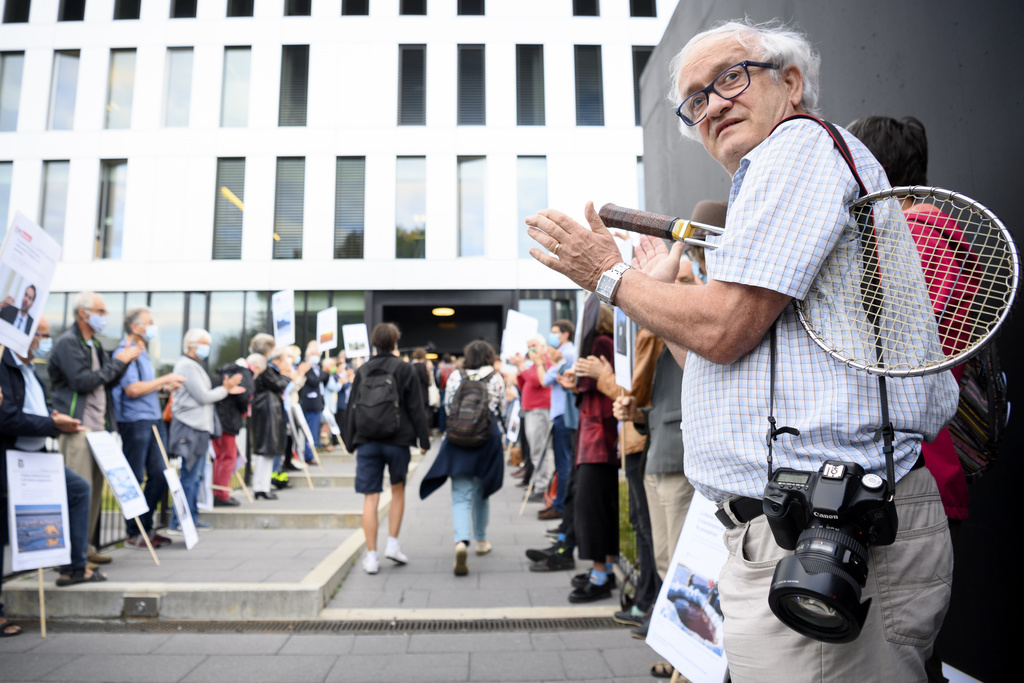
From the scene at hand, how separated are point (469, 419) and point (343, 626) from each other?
1.99m

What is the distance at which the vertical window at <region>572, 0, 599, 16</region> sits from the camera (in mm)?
20047

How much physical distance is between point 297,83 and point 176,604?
1844 cm

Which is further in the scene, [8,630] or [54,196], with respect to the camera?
[54,196]

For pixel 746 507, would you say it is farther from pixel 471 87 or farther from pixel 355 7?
pixel 355 7

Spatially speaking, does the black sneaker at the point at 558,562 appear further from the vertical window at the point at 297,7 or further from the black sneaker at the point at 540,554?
the vertical window at the point at 297,7

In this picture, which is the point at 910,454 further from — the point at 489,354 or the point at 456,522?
the point at 489,354

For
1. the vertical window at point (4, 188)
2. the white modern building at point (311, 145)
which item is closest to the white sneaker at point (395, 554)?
the white modern building at point (311, 145)

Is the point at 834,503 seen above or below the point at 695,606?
above

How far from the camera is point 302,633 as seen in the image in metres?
4.32

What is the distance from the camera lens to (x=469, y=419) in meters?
5.84

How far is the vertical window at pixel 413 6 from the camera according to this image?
20.2m

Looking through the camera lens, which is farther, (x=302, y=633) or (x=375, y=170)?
(x=375, y=170)

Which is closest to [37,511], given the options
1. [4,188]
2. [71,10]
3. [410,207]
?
[410,207]

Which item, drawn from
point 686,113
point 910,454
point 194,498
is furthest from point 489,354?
point 910,454
